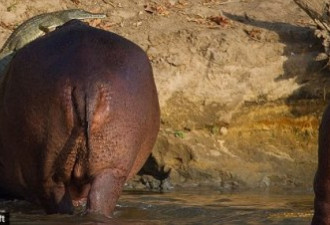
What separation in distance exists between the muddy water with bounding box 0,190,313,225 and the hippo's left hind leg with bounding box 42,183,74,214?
0.10 m

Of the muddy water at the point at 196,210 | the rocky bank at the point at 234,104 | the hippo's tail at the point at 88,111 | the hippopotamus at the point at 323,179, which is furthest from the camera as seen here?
the rocky bank at the point at 234,104

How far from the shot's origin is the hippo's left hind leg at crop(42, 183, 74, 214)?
6762 mm

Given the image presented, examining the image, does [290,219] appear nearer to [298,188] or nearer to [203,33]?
[298,188]

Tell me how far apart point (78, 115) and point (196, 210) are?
219cm

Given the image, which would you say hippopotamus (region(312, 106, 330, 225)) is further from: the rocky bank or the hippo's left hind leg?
the rocky bank

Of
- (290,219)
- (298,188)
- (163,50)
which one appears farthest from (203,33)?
(290,219)

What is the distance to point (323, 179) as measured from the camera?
5.47 meters

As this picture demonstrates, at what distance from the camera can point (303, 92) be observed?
10.8 meters

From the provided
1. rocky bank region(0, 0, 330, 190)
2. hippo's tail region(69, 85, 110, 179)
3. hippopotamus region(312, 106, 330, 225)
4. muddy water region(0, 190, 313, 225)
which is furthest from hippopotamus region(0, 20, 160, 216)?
rocky bank region(0, 0, 330, 190)

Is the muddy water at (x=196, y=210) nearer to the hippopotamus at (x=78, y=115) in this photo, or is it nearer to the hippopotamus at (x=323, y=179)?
the hippopotamus at (x=78, y=115)

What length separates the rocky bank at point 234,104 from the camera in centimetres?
1027

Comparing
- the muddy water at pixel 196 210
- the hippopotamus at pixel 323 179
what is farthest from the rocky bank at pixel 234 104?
the hippopotamus at pixel 323 179

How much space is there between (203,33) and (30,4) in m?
2.11

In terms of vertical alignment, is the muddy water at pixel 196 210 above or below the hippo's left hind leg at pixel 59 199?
below
